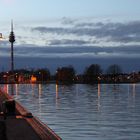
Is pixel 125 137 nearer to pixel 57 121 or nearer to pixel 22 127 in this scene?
pixel 22 127

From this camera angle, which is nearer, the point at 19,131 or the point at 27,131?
the point at 19,131

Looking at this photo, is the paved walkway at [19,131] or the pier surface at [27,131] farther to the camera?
the paved walkway at [19,131]

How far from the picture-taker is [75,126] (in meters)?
26.5

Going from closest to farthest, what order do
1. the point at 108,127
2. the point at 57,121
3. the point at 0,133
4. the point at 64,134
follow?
the point at 0,133, the point at 64,134, the point at 108,127, the point at 57,121

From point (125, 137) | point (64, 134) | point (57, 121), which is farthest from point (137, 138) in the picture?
point (57, 121)

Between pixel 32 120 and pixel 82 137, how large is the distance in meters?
3.38

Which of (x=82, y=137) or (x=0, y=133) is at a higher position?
(x=0, y=133)

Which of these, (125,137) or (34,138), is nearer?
(34,138)

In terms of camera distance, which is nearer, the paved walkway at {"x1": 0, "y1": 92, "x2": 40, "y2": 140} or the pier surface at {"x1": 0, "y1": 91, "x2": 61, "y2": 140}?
the pier surface at {"x1": 0, "y1": 91, "x2": 61, "y2": 140}

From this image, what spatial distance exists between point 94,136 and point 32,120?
11.7 ft

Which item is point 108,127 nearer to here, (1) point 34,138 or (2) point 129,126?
(2) point 129,126

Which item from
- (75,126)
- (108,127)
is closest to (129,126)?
(108,127)

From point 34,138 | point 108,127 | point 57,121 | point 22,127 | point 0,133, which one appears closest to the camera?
point 0,133

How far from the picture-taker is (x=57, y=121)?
1163 inches
